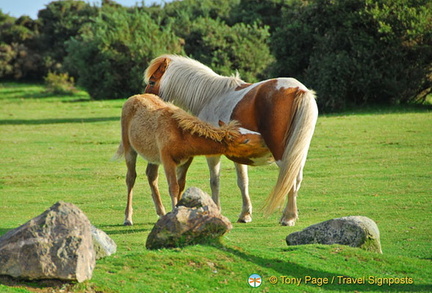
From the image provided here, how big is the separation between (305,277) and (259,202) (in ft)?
17.8

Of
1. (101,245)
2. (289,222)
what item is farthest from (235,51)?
(101,245)

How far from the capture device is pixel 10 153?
66.7 ft

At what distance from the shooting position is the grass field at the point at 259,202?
24.2 feet

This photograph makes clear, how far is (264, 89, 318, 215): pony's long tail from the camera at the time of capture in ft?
31.1

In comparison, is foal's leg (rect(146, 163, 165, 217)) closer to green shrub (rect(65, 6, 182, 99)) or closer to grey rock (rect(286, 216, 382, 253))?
grey rock (rect(286, 216, 382, 253))

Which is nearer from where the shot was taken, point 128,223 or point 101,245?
point 101,245

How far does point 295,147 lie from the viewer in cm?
984

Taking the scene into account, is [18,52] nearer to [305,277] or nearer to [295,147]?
[295,147]

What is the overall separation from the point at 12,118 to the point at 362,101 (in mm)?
17090

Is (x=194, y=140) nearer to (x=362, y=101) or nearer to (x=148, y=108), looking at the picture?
(x=148, y=108)

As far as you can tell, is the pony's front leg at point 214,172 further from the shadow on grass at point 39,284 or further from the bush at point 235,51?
the bush at point 235,51

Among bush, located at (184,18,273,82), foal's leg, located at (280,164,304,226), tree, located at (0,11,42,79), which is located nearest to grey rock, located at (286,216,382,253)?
foal's leg, located at (280,164,304,226)

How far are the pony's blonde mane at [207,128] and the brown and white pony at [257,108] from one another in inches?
37.3

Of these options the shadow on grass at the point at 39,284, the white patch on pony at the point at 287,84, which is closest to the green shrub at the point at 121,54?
the white patch on pony at the point at 287,84
